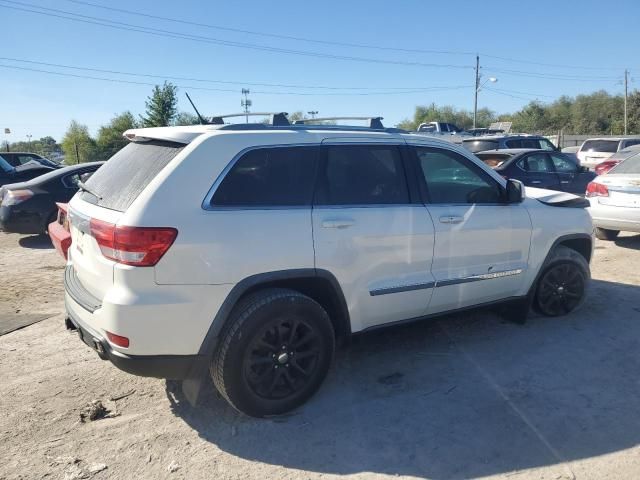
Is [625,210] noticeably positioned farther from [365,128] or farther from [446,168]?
[365,128]

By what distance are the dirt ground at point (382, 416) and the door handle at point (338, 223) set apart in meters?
1.19

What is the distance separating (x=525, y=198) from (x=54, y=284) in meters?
5.48

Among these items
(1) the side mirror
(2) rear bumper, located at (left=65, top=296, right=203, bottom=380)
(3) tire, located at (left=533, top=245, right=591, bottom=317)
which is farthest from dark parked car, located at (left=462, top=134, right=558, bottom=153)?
(2) rear bumper, located at (left=65, top=296, right=203, bottom=380)

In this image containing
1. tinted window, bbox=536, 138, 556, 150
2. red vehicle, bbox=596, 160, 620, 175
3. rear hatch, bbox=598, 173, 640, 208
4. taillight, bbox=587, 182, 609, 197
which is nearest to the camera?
rear hatch, bbox=598, 173, 640, 208

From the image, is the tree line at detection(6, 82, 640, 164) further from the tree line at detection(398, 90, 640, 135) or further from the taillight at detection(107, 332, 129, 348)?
the taillight at detection(107, 332, 129, 348)

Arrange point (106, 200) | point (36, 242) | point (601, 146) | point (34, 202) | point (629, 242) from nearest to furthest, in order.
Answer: point (106, 200), point (629, 242), point (34, 202), point (36, 242), point (601, 146)

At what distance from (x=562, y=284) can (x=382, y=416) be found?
2603mm

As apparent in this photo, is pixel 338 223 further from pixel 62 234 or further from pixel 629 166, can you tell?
pixel 629 166

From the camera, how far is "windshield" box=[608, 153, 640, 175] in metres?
7.95

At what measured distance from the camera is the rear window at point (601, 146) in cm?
1895

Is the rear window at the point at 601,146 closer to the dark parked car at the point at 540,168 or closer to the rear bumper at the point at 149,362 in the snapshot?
the dark parked car at the point at 540,168

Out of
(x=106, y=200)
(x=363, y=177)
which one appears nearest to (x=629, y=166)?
(x=363, y=177)

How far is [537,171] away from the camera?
1061 cm

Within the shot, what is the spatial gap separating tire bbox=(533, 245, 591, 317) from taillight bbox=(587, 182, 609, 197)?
3557 millimetres
